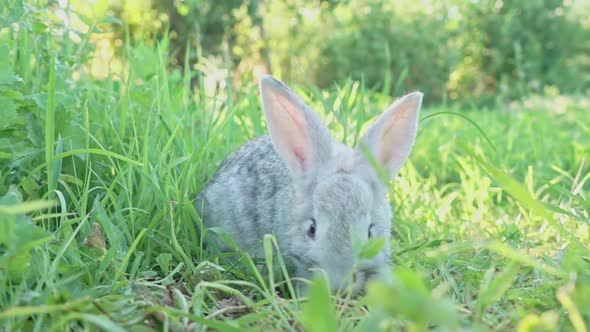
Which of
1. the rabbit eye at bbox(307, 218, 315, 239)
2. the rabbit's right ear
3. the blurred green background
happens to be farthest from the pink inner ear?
the blurred green background

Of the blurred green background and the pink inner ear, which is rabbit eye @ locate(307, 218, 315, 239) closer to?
the pink inner ear

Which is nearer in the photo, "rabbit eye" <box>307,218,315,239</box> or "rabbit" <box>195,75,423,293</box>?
"rabbit" <box>195,75,423,293</box>

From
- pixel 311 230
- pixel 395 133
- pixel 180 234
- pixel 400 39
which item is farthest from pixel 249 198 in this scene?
pixel 400 39

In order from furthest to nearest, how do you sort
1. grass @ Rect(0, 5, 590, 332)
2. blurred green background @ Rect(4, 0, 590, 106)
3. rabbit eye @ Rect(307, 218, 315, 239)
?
blurred green background @ Rect(4, 0, 590, 106) < rabbit eye @ Rect(307, 218, 315, 239) < grass @ Rect(0, 5, 590, 332)

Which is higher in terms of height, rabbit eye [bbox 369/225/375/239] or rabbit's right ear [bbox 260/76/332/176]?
rabbit's right ear [bbox 260/76/332/176]

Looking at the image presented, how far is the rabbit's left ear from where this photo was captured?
108 inches

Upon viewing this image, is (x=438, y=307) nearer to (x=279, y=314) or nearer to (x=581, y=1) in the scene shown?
(x=279, y=314)

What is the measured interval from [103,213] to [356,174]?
1.03 m

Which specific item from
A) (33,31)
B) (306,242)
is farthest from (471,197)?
(33,31)

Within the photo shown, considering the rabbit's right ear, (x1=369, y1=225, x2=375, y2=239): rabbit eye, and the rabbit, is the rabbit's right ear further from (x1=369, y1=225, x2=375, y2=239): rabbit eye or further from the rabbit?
(x1=369, y1=225, x2=375, y2=239): rabbit eye

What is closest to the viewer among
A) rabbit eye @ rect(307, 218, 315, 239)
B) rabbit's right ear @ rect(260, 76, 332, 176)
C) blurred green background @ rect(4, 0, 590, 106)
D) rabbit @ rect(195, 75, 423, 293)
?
rabbit @ rect(195, 75, 423, 293)

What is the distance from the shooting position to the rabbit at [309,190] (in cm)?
238

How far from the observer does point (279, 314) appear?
1.91m

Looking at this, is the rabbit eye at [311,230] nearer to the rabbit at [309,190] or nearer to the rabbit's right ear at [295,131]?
the rabbit at [309,190]
